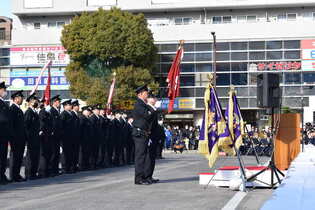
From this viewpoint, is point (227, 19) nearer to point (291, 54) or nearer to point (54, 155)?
point (291, 54)

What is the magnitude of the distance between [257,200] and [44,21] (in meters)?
51.7

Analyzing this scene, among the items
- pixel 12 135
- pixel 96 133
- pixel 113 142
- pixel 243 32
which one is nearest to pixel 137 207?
pixel 12 135

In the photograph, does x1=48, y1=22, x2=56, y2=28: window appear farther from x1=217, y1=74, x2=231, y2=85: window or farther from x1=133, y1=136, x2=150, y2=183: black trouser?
x1=133, y1=136, x2=150, y2=183: black trouser

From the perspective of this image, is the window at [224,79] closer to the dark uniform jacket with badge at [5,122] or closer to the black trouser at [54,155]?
the black trouser at [54,155]

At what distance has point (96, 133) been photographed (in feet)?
60.7

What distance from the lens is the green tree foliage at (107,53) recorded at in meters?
48.0

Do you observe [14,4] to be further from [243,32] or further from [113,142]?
[113,142]

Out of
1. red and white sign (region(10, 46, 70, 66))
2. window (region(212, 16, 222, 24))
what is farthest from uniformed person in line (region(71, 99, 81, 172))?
window (region(212, 16, 222, 24))

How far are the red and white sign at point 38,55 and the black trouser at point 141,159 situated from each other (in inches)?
1718

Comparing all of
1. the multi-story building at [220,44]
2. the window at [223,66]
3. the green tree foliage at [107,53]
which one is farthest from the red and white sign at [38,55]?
the window at [223,66]

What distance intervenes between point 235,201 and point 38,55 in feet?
159

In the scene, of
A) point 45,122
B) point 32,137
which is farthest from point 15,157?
point 45,122

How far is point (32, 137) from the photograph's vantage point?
14.7m

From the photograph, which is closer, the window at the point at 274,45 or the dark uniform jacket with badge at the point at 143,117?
the dark uniform jacket with badge at the point at 143,117
